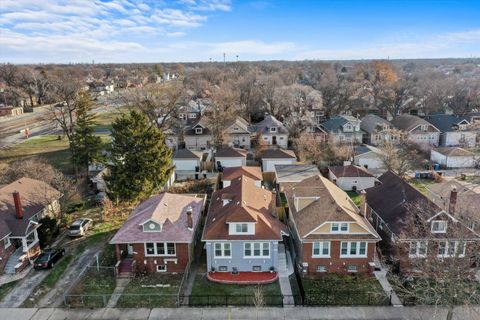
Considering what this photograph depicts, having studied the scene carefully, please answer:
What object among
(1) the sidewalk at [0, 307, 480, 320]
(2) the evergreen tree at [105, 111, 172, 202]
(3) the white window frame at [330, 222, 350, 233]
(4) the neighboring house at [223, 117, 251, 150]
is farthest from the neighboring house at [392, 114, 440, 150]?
(1) the sidewalk at [0, 307, 480, 320]

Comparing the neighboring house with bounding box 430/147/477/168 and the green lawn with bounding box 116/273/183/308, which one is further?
the neighboring house with bounding box 430/147/477/168

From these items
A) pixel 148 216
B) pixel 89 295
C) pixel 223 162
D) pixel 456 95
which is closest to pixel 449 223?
pixel 148 216

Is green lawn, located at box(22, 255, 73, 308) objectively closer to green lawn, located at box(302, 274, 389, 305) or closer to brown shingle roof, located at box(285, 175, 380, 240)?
green lawn, located at box(302, 274, 389, 305)

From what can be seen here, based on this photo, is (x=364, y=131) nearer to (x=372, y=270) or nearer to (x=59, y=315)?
(x=372, y=270)

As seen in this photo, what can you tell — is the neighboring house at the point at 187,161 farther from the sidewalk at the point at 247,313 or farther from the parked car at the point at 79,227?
the sidewalk at the point at 247,313

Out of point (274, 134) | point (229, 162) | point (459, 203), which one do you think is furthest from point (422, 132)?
point (459, 203)

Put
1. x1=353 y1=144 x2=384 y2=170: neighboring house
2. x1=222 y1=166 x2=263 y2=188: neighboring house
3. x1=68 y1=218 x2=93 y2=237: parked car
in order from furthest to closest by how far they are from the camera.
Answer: x1=353 y1=144 x2=384 y2=170: neighboring house < x1=222 y1=166 x2=263 y2=188: neighboring house < x1=68 y1=218 x2=93 y2=237: parked car
